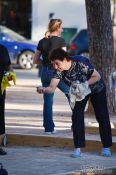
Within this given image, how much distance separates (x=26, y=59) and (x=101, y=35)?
14921mm

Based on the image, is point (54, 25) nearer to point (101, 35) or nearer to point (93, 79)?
point (93, 79)

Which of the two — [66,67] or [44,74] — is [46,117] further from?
[66,67]

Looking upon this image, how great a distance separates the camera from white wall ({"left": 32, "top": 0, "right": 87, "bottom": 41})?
3319cm

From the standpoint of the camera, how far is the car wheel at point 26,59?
27375 mm

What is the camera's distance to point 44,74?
1089 cm

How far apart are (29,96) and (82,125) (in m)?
7.57

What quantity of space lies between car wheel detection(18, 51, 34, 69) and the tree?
1460 centimetres

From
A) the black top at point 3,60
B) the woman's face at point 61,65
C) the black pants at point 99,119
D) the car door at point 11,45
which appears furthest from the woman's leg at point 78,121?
the car door at point 11,45

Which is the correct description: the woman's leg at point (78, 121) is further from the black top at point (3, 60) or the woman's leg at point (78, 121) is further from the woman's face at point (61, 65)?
the black top at point (3, 60)

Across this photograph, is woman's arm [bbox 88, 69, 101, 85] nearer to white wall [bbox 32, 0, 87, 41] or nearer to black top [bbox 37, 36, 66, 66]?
black top [bbox 37, 36, 66, 66]

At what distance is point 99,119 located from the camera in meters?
9.94

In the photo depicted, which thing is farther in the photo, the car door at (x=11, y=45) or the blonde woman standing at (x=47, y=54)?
the car door at (x=11, y=45)

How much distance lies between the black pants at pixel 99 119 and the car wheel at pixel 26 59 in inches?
690

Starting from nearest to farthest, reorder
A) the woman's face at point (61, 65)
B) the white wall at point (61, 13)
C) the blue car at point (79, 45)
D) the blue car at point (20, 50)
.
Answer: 1. the woman's face at point (61, 65)
2. the blue car at point (20, 50)
3. the blue car at point (79, 45)
4. the white wall at point (61, 13)
